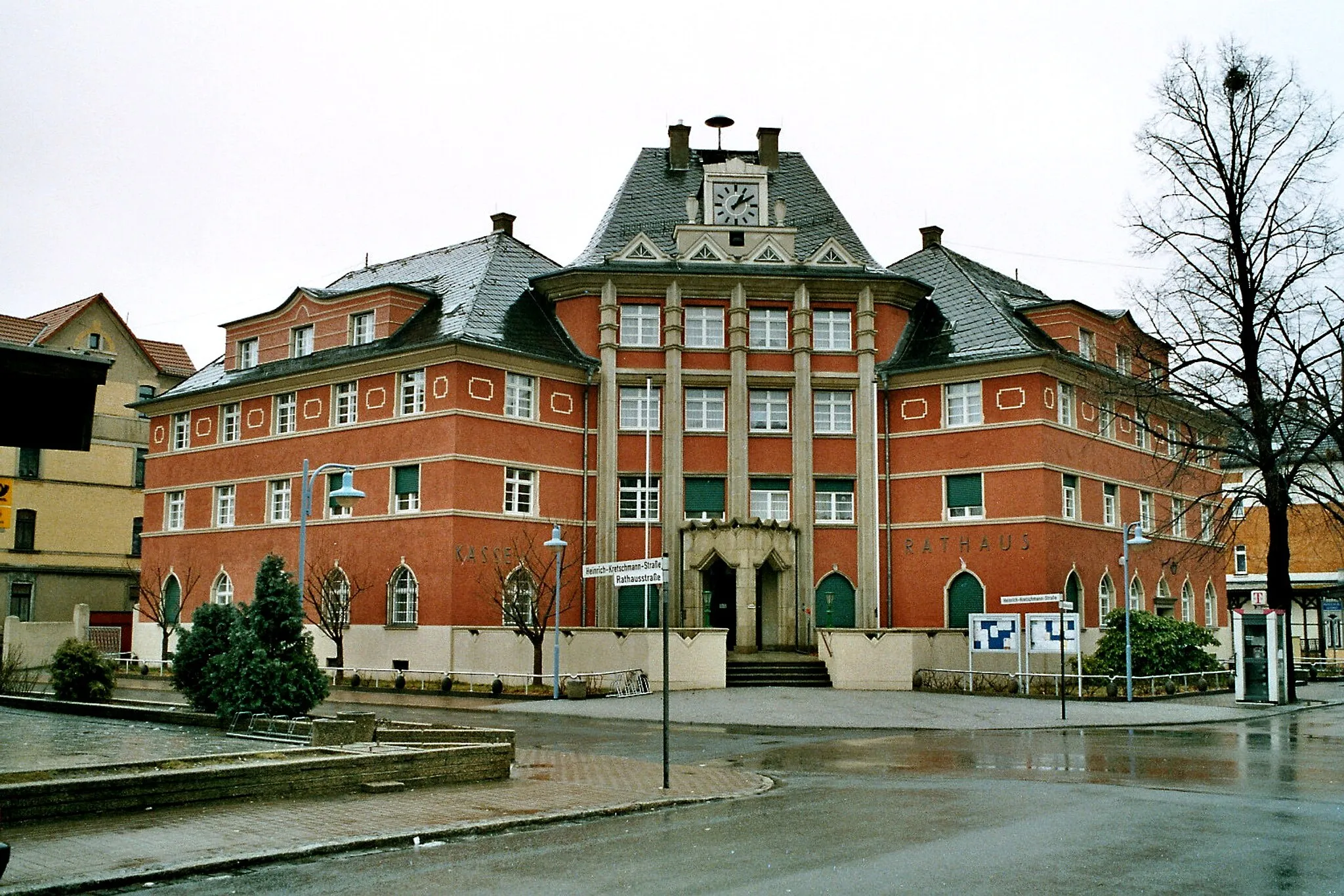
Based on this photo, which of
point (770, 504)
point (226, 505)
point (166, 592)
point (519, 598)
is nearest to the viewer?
point (519, 598)

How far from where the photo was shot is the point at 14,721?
20.6 meters

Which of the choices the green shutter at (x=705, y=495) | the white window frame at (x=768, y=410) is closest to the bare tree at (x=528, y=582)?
the green shutter at (x=705, y=495)

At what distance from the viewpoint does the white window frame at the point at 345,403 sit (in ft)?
137

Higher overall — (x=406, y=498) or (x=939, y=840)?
(x=406, y=498)

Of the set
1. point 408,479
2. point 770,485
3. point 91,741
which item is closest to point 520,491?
point 408,479

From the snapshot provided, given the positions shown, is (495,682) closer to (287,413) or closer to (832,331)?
(287,413)

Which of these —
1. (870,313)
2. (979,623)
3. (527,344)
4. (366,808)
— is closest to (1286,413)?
(979,623)

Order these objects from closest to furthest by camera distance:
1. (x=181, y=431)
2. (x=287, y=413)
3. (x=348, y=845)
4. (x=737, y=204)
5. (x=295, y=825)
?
(x=348, y=845) → (x=295, y=825) → (x=737, y=204) → (x=287, y=413) → (x=181, y=431)

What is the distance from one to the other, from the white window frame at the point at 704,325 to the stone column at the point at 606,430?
7.40 ft

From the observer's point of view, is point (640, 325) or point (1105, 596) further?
point (1105, 596)

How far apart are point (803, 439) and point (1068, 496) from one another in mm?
8474

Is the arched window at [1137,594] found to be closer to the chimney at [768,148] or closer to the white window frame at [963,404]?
the white window frame at [963,404]

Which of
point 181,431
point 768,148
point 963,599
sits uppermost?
point 768,148

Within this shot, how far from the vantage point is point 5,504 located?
435 inches
